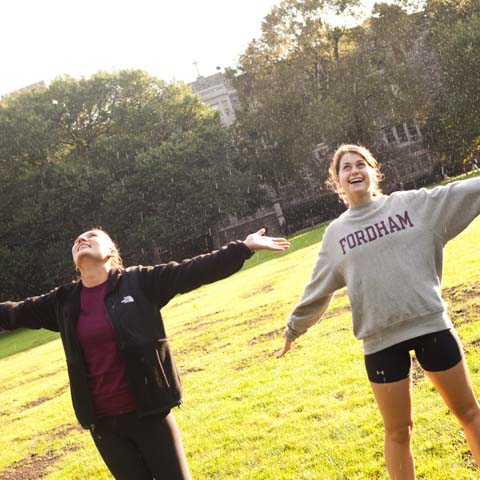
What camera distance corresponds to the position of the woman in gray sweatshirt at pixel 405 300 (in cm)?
344

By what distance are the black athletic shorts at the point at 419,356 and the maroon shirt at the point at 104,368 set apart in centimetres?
151

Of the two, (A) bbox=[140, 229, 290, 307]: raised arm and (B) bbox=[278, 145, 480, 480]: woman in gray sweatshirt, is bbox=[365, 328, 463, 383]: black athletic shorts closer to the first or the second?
(B) bbox=[278, 145, 480, 480]: woman in gray sweatshirt

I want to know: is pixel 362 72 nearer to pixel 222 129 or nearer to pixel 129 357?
pixel 222 129

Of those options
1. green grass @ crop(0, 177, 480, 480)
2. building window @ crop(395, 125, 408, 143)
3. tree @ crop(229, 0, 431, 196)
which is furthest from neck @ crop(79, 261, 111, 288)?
building window @ crop(395, 125, 408, 143)

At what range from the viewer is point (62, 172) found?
41.1 m

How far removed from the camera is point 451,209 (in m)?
3.57

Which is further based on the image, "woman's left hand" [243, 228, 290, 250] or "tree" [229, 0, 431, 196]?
"tree" [229, 0, 431, 196]

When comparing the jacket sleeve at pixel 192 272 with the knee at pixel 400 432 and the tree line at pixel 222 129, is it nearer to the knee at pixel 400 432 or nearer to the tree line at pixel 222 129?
the knee at pixel 400 432

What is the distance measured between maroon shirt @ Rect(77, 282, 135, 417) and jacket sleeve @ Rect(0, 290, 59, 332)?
48 centimetres

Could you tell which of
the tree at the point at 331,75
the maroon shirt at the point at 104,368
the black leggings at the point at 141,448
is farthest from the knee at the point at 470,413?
the tree at the point at 331,75

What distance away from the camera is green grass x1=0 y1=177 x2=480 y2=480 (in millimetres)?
5348

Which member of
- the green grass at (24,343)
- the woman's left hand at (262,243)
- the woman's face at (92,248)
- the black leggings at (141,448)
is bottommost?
the green grass at (24,343)

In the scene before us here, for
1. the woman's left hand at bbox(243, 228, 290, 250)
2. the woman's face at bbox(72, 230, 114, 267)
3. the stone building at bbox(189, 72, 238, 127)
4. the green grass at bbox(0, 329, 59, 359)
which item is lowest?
the green grass at bbox(0, 329, 59, 359)

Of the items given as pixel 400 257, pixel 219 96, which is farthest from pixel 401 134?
pixel 400 257
